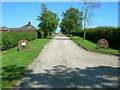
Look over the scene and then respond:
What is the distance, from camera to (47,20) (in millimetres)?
32094

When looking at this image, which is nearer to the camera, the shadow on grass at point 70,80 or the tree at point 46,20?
the shadow on grass at point 70,80

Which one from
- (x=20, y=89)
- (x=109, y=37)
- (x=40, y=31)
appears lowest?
(x=20, y=89)

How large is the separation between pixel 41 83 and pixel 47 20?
29.8 meters

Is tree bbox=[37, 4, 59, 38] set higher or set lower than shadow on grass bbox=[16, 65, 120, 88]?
higher

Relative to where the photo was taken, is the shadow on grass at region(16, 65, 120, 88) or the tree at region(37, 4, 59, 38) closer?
the shadow on grass at region(16, 65, 120, 88)

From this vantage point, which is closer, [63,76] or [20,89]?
[20,89]

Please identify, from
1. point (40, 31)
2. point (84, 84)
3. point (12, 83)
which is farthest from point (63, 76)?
point (40, 31)

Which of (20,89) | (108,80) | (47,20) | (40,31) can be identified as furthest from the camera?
(40,31)

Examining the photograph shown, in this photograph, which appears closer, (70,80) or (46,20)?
(70,80)

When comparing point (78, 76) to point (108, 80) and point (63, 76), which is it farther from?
point (108, 80)

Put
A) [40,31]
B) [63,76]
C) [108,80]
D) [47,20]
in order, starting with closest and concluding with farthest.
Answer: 1. [108,80]
2. [63,76]
3. [47,20]
4. [40,31]

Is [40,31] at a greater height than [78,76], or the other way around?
[40,31]

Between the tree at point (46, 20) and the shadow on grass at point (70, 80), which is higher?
the tree at point (46, 20)

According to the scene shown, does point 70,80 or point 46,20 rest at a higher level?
point 46,20
